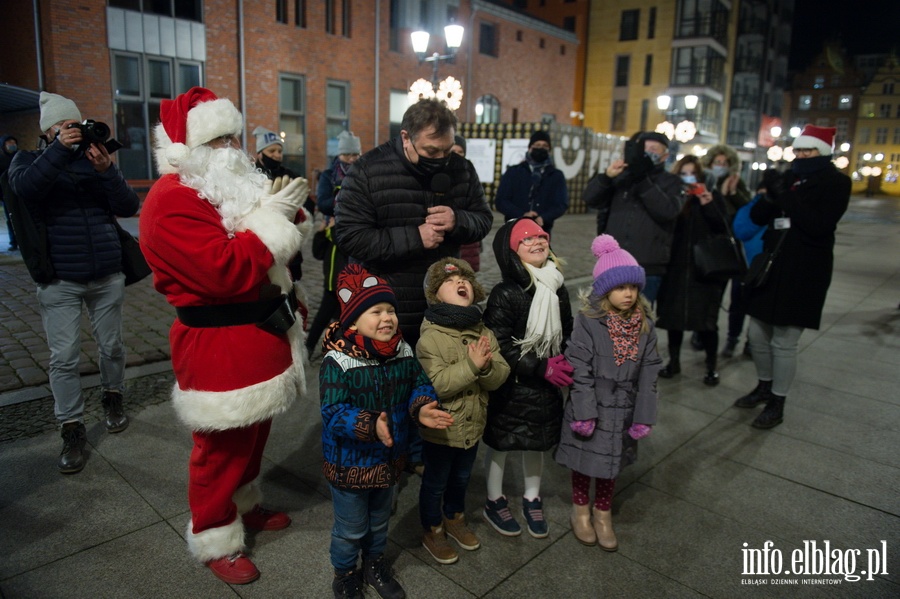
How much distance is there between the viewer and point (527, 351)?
9.60ft

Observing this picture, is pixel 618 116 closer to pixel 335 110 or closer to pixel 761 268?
pixel 335 110

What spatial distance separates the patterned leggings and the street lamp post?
35.5ft

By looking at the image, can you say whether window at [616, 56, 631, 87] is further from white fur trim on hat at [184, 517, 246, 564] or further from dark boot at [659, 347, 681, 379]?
white fur trim on hat at [184, 517, 246, 564]

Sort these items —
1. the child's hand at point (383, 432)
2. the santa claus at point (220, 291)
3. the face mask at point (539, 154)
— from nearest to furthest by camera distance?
the child's hand at point (383, 432) → the santa claus at point (220, 291) → the face mask at point (539, 154)

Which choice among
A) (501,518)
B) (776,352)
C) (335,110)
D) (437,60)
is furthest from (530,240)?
(335,110)

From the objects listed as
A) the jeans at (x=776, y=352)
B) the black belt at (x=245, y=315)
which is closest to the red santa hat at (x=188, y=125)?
the black belt at (x=245, y=315)

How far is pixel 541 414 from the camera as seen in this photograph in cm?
299

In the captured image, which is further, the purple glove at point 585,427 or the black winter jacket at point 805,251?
→ the black winter jacket at point 805,251

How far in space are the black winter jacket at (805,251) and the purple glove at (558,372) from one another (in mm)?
2312

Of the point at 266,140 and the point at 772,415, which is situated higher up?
the point at 266,140

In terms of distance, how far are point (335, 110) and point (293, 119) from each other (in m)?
1.75

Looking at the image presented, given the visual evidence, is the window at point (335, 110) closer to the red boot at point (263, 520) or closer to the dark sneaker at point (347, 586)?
the red boot at point (263, 520)

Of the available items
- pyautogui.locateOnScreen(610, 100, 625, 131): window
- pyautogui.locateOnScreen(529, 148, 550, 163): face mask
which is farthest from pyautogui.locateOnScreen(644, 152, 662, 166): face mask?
pyautogui.locateOnScreen(610, 100, 625, 131): window

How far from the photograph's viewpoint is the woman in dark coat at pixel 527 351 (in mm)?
2922
